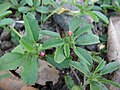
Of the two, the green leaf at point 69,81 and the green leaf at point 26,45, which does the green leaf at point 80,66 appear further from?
the green leaf at point 26,45

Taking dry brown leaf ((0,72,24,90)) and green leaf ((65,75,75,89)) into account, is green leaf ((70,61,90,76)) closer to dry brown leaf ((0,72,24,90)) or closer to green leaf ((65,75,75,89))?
green leaf ((65,75,75,89))

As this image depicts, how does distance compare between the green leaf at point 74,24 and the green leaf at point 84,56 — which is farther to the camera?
the green leaf at point 74,24

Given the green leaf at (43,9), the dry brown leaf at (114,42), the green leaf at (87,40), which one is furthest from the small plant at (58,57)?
the green leaf at (43,9)

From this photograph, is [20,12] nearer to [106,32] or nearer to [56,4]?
[56,4]

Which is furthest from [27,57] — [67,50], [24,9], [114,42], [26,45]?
[114,42]

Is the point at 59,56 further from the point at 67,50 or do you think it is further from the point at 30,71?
the point at 30,71
